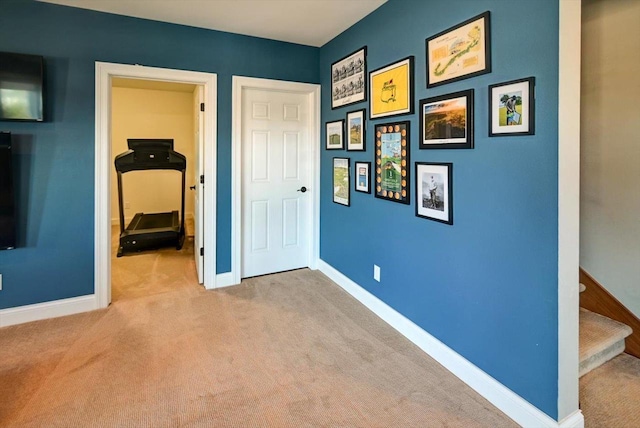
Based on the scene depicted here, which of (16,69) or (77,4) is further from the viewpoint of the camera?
(77,4)

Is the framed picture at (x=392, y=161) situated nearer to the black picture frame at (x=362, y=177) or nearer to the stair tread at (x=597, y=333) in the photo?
the black picture frame at (x=362, y=177)

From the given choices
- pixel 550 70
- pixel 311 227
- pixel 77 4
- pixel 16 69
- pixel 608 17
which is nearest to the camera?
pixel 550 70

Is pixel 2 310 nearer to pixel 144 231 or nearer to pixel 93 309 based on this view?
pixel 93 309

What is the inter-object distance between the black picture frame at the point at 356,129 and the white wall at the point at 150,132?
4552mm

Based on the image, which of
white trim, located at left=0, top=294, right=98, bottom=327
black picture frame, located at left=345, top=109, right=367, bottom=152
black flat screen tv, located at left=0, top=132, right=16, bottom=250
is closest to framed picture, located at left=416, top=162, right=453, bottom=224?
black picture frame, located at left=345, top=109, right=367, bottom=152

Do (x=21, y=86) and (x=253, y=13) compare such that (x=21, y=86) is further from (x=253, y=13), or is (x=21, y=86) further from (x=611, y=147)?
(x=611, y=147)

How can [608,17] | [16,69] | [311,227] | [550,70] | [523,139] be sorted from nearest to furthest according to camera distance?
[550,70], [523,139], [608,17], [16,69], [311,227]

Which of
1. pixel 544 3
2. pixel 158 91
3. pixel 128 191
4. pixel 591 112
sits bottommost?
pixel 128 191

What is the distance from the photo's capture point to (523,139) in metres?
1.69

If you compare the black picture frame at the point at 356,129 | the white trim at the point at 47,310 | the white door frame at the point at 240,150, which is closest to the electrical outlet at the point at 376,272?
the black picture frame at the point at 356,129

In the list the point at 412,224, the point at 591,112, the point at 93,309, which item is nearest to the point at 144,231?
the point at 93,309

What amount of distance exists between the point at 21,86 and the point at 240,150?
173cm

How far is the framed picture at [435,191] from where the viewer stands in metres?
2.14

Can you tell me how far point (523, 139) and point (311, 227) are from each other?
8.53ft
